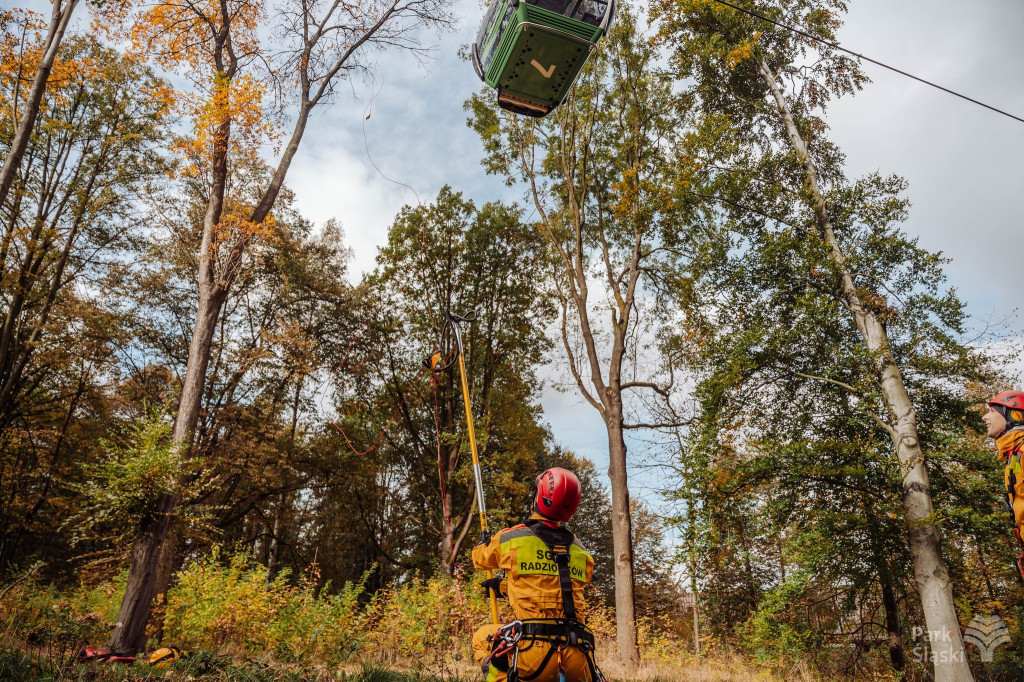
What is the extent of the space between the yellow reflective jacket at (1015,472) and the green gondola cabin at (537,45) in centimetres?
517

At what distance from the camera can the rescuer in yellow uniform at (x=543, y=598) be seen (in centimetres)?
315

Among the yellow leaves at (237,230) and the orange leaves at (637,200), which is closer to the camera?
the yellow leaves at (237,230)

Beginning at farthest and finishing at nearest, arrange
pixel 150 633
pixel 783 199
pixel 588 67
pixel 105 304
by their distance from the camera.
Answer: pixel 105 304
pixel 588 67
pixel 783 199
pixel 150 633

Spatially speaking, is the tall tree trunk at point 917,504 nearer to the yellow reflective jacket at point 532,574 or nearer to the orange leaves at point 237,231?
the yellow reflective jacket at point 532,574

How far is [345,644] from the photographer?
8.82 metres

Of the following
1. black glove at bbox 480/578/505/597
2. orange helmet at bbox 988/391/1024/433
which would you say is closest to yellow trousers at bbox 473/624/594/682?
black glove at bbox 480/578/505/597

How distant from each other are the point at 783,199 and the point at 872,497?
715 centimetres

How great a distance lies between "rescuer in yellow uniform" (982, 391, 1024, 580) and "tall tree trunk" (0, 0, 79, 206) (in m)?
10.7

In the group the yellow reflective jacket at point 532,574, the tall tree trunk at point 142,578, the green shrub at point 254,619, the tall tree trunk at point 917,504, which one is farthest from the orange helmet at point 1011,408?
the tall tree trunk at point 142,578

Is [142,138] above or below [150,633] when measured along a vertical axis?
above

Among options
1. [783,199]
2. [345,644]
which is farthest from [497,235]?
[345,644]

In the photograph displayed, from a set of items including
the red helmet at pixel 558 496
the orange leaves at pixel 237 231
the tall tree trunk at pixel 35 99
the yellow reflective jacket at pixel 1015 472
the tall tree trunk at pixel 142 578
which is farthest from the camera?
the orange leaves at pixel 237 231

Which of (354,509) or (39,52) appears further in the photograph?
(354,509)

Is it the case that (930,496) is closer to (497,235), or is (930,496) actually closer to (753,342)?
(753,342)
